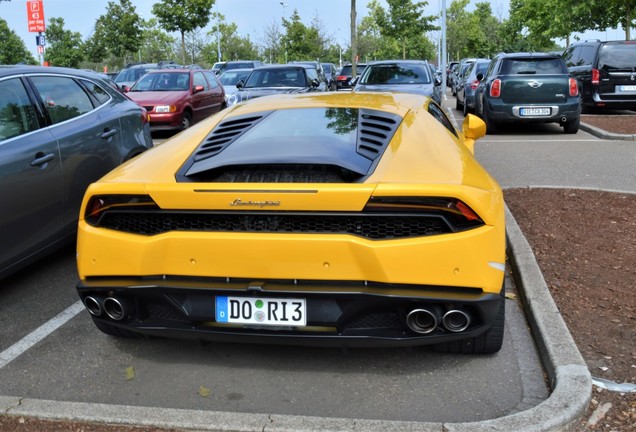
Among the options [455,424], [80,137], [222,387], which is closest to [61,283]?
[80,137]

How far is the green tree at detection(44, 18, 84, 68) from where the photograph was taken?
54.8 metres

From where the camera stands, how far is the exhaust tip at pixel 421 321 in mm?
3117

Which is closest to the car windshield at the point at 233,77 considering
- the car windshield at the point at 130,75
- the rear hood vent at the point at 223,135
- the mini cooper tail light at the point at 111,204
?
the car windshield at the point at 130,75

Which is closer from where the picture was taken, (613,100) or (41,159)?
(41,159)

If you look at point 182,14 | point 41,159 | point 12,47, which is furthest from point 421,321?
point 12,47

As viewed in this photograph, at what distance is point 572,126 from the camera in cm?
1307

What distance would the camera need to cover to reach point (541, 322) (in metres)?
3.81

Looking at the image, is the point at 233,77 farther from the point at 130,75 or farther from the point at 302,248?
the point at 302,248

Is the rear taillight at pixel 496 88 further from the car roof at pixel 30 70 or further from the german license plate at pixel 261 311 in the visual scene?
the german license plate at pixel 261 311

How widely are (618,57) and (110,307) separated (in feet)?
49.4

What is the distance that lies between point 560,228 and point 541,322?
2264 mm

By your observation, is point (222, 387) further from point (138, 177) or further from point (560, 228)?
point (560, 228)

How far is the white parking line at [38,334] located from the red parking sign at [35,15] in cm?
2376

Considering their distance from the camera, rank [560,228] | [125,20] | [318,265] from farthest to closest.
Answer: [125,20] < [560,228] < [318,265]
